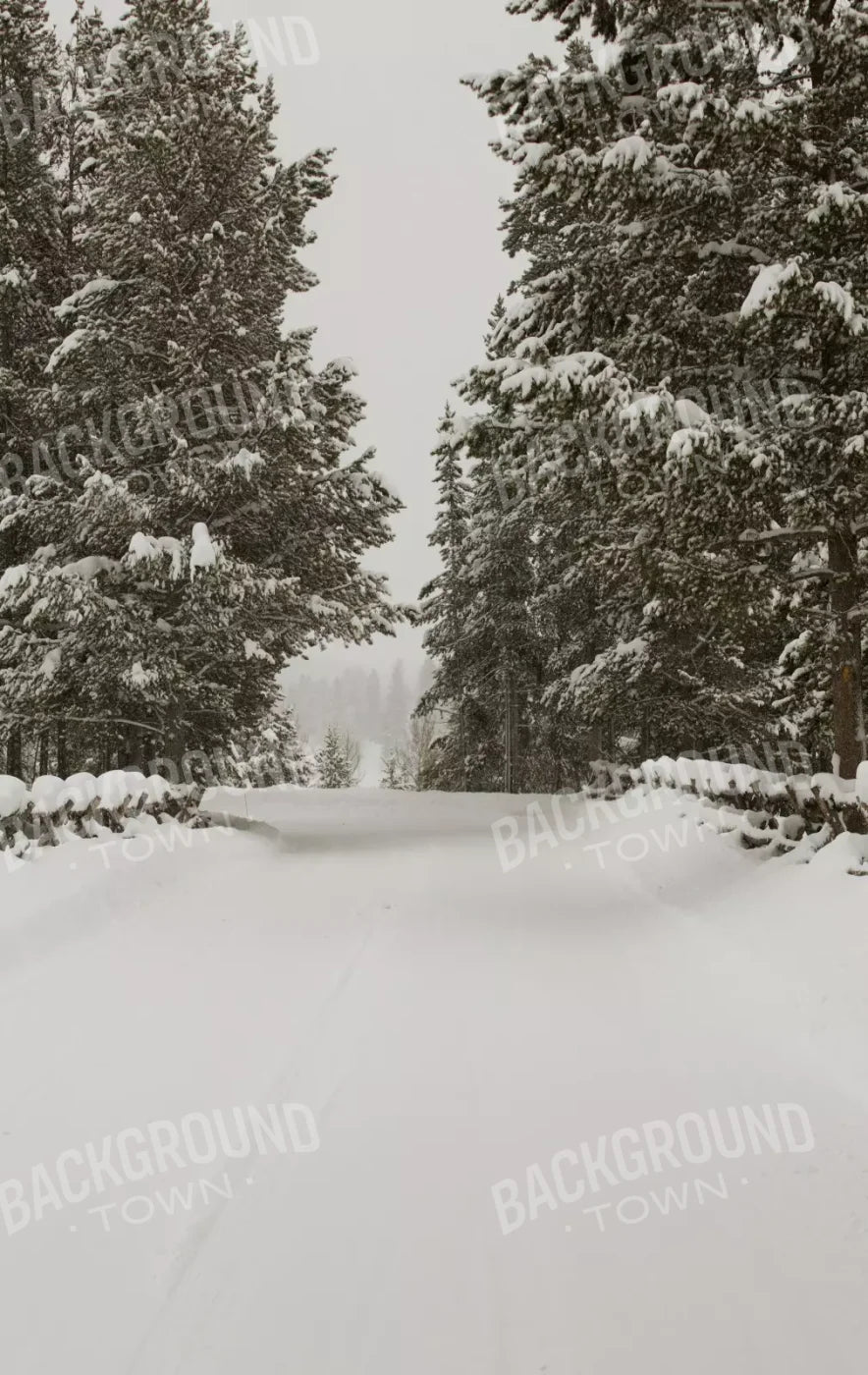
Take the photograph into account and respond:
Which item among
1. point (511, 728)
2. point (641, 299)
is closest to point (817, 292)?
point (641, 299)

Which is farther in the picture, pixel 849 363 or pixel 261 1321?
pixel 849 363

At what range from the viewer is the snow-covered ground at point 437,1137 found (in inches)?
107

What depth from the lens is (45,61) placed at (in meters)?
17.5

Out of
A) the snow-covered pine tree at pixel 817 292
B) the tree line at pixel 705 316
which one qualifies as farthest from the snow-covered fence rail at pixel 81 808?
the snow-covered pine tree at pixel 817 292

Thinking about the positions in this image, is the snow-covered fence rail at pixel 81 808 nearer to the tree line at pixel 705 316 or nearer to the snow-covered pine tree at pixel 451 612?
the tree line at pixel 705 316

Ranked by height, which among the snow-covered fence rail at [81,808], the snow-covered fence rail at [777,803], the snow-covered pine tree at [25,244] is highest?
the snow-covered pine tree at [25,244]

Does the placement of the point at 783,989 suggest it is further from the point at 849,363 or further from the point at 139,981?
the point at 849,363

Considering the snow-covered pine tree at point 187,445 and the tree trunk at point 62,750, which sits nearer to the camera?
the snow-covered pine tree at point 187,445

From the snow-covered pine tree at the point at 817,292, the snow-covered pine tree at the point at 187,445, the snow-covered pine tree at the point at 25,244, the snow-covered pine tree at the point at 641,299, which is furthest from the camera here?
the snow-covered pine tree at the point at 25,244

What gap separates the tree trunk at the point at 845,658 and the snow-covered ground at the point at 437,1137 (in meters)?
2.05

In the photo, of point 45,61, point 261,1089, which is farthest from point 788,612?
point 45,61

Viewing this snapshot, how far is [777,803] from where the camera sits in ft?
29.2

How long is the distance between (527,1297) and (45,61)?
21918 mm

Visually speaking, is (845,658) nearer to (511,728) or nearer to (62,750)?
(62,750)
